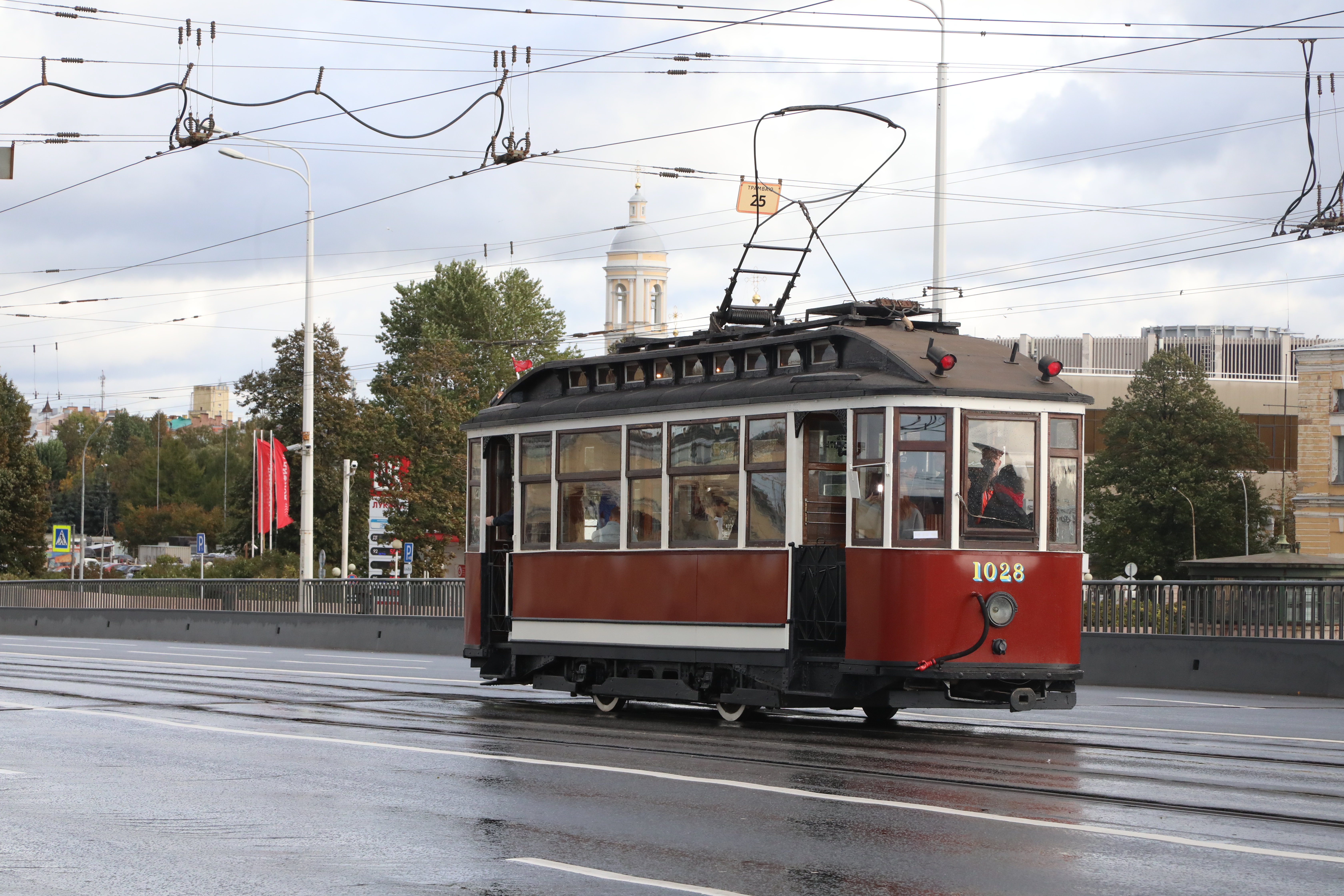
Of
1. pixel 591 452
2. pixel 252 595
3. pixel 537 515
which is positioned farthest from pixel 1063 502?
pixel 252 595

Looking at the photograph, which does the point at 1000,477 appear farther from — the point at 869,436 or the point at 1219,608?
the point at 1219,608

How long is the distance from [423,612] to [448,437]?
34495 millimetres

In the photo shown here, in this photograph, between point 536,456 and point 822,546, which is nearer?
point 822,546

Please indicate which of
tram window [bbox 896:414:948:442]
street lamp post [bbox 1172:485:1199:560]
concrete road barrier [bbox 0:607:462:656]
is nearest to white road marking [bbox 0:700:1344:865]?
tram window [bbox 896:414:948:442]

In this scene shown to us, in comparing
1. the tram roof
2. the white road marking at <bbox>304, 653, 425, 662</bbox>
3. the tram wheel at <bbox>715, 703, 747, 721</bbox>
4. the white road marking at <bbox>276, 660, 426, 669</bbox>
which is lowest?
the white road marking at <bbox>304, 653, 425, 662</bbox>

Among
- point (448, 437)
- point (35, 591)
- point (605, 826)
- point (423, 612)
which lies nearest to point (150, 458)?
point (448, 437)

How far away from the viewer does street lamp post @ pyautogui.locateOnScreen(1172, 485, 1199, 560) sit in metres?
78.7

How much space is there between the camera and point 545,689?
58.9 ft

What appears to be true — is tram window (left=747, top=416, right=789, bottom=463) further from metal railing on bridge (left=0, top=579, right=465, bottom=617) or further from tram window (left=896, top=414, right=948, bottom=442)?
metal railing on bridge (left=0, top=579, right=465, bottom=617)

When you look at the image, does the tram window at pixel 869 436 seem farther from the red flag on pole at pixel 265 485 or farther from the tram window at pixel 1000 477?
the red flag on pole at pixel 265 485

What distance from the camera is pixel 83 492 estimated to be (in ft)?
322

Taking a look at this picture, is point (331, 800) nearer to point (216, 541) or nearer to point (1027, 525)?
point (1027, 525)

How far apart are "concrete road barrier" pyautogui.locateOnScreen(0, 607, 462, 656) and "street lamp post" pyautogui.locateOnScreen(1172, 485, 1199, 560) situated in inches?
2009

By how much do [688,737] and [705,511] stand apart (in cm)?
230
